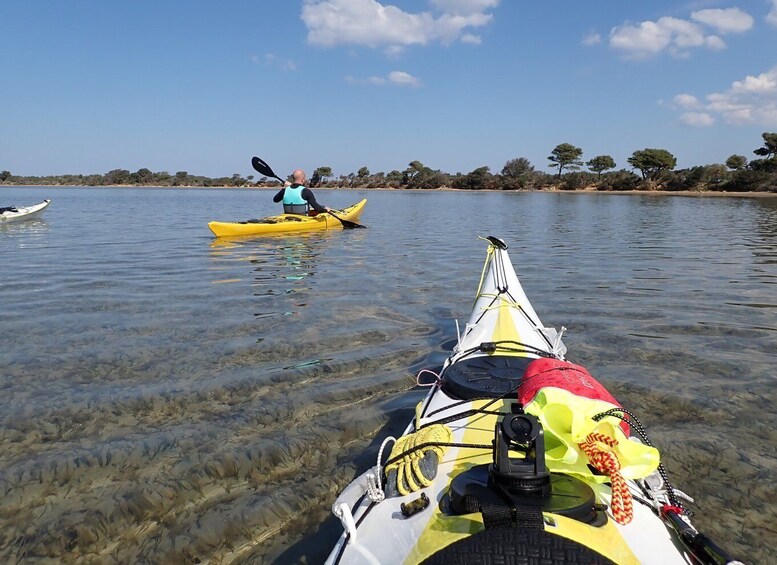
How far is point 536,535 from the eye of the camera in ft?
4.39

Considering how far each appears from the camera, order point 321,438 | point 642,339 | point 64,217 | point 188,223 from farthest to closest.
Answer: point 64,217, point 188,223, point 642,339, point 321,438

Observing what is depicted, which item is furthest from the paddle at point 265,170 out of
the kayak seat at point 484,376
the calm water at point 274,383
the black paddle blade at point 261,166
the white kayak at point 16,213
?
the kayak seat at point 484,376

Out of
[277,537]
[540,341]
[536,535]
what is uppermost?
[536,535]

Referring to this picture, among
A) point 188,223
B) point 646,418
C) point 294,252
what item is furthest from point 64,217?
point 646,418

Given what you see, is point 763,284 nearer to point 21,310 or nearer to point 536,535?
point 536,535

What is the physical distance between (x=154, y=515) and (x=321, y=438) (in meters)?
1.11

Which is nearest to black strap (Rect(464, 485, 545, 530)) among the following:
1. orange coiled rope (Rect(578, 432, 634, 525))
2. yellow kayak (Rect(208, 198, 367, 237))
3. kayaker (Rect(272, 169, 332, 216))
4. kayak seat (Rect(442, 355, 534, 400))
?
orange coiled rope (Rect(578, 432, 634, 525))

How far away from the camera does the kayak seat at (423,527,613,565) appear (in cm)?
130

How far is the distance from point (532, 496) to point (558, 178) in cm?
6606

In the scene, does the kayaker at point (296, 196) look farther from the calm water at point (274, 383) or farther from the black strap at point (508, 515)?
the black strap at point (508, 515)

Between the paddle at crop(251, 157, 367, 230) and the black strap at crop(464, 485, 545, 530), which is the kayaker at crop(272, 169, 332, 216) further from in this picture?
the black strap at crop(464, 485, 545, 530)

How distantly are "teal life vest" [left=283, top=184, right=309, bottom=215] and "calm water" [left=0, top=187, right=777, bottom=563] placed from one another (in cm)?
475

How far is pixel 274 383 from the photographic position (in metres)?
4.24

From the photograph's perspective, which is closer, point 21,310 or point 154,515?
point 154,515
